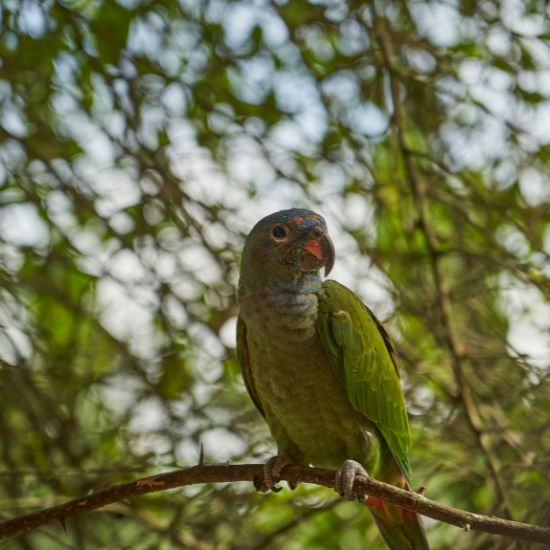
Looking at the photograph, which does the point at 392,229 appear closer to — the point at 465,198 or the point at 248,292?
the point at 465,198

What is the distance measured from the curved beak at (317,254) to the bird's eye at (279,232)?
9cm

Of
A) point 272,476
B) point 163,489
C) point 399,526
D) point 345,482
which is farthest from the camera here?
point 399,526

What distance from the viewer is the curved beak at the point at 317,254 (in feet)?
10.1

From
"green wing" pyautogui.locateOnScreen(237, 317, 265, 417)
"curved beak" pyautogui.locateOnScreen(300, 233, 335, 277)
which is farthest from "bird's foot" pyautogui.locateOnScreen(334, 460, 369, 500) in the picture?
"curved beak" pyautogui.locateOnScreen(300, 233, 335, 277)

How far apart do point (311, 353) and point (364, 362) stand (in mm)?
204

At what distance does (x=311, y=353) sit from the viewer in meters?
3.06

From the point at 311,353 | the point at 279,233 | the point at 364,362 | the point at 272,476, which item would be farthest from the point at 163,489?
the point at 279,233

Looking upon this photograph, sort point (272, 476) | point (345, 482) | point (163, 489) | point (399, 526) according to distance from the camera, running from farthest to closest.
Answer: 1. point (399, 526)
2. point (272, 476)
3. point (345, 482)
4. point (163, 489)

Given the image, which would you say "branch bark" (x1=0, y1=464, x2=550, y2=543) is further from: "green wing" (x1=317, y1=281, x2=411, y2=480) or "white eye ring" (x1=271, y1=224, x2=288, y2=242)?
"white eye ring" (x1=271, y1=224, x2=288, y2=242)

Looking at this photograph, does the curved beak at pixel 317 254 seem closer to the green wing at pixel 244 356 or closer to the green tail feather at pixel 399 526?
the green wing at pixel 244 356

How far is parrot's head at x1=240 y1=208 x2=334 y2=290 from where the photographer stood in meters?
3.07

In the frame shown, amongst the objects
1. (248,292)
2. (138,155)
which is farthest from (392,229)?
(248,292)

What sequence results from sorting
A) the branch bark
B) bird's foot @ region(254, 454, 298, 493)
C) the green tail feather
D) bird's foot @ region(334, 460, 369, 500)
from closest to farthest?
the branch bark
bird's foot @ region(334, 460, 369, 500)
bird's foot @ region(254, 454, 298, 493)
the green tail feather

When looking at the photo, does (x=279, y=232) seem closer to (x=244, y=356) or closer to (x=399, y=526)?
(x=244, y=356)
